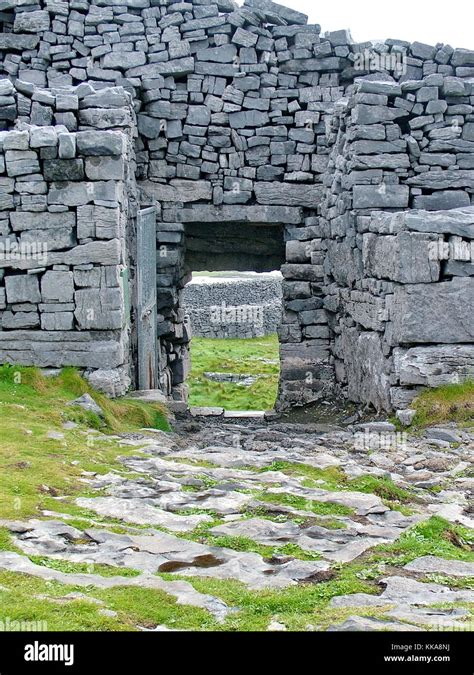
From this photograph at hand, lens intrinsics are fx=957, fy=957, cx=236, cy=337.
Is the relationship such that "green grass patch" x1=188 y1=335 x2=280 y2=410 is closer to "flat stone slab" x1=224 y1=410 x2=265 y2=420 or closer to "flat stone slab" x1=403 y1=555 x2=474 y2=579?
"flat stone slab" x1=224 y1=410 x2=265 y2=420

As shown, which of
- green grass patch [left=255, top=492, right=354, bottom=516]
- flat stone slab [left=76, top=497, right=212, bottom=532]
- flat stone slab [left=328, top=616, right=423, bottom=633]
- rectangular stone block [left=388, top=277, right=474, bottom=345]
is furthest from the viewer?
rectangular stone block [left=388, top=277, right=474, bottom=345]

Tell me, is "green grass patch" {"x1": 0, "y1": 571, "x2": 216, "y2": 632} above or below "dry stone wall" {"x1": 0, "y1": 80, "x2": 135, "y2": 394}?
below

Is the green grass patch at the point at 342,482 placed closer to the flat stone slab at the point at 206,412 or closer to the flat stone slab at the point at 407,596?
the flat stone slab at the point at 407,596

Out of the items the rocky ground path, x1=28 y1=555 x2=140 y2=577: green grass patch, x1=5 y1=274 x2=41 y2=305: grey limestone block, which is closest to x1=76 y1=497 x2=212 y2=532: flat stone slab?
the rocky ground path

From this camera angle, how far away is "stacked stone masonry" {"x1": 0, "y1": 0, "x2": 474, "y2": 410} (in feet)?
37.5

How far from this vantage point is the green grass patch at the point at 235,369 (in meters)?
20.8

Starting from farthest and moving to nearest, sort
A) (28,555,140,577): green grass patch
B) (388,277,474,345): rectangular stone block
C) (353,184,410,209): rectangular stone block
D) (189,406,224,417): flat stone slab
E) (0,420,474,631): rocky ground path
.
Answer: (189,406,224,417): flat stone slab < (353,184,410,209): rectangular stone block < (388,277,474,345): rectangular stone block < (28,555,140,577): green grass patch < (0,420,474,631): rocky ground path

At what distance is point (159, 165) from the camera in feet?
53.7

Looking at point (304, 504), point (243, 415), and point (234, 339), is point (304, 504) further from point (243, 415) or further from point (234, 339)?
point (234, 339)

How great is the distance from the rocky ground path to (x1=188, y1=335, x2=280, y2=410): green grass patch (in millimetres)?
10307

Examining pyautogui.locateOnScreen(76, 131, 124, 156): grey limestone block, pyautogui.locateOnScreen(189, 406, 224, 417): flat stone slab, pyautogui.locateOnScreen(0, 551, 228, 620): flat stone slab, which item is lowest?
pyautogui.locateOnScreen(189, 406, 224, 417): flat stone slab

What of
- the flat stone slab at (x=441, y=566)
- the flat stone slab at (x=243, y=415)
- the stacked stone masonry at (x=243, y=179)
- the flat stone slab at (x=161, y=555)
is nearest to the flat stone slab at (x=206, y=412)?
the flat stone slab at (x=243, y=415)

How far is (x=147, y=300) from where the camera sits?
14.7 meters

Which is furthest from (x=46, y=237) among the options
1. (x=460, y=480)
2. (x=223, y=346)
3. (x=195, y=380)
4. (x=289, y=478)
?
(x=223, y=346)
